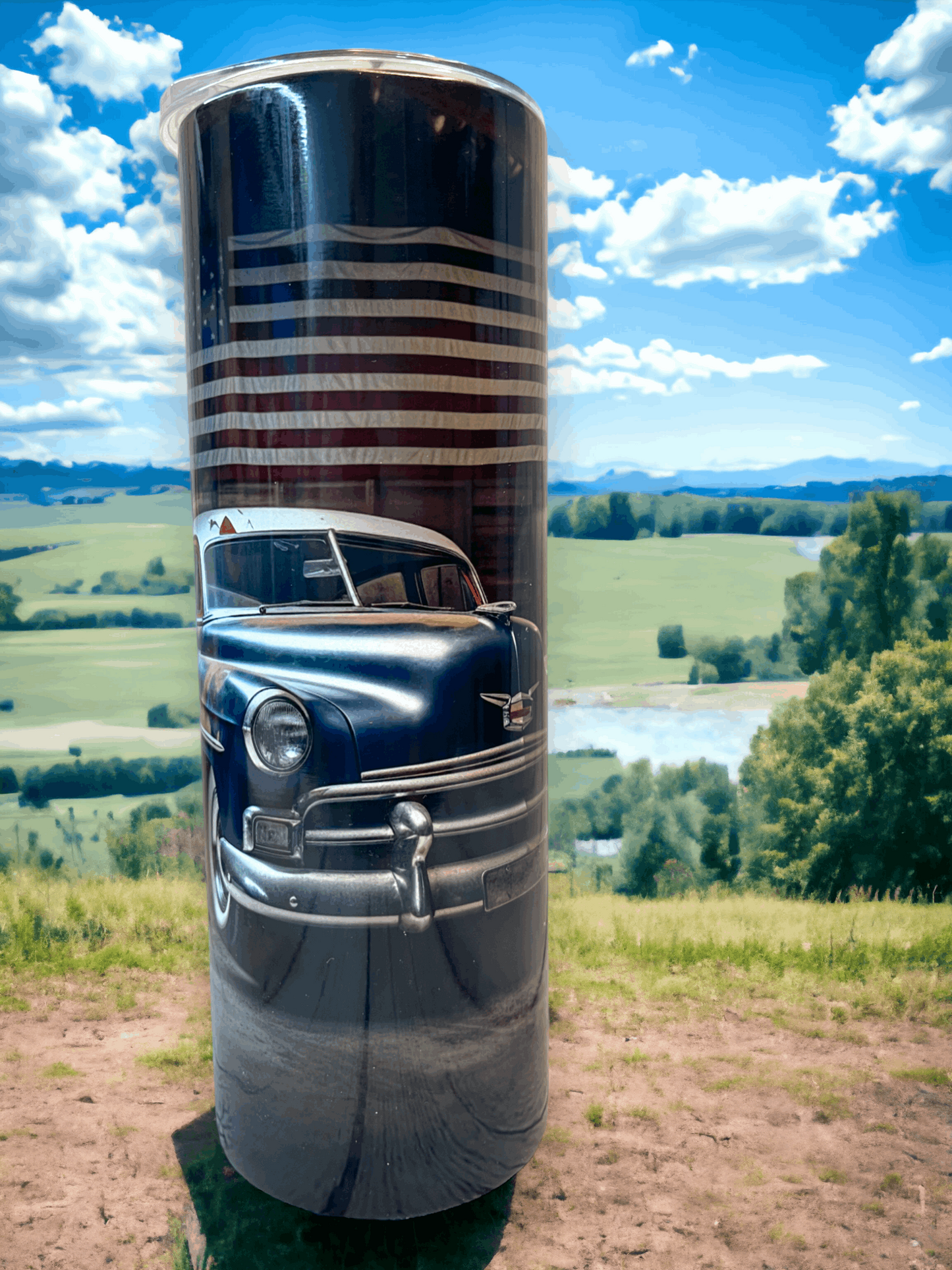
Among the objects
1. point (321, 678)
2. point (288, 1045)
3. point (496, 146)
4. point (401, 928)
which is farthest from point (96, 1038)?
point (496, 146)

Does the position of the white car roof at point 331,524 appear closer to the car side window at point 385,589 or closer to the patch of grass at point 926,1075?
the car side window at point 385,589

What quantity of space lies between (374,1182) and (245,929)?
0.72m

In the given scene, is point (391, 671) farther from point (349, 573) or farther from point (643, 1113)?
point (643, 1113)

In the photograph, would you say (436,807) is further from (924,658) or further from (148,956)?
(924,658)

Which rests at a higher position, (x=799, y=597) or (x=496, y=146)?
(x=496, y=146)

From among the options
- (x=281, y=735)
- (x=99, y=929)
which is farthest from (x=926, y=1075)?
(x=99, y=929)

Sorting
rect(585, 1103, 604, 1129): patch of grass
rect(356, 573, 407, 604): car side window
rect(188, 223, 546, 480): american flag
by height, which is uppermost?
rect(188, 223, 546, 480): american flag

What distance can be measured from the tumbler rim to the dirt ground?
3149 millimetres

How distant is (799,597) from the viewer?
615 centimetres

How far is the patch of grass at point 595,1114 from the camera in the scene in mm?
3141

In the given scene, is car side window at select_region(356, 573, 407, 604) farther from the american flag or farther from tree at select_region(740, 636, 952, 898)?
tree at select_region(740, 636, 952, 898)

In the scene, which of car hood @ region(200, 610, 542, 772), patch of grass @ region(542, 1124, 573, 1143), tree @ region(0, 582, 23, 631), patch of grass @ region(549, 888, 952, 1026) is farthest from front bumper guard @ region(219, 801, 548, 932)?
tree @ region(0, 582, 23, 631)

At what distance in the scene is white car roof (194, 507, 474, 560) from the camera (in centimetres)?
215

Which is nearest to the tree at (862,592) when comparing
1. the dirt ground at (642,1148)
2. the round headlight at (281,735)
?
the dirt ground at (642,1148)
